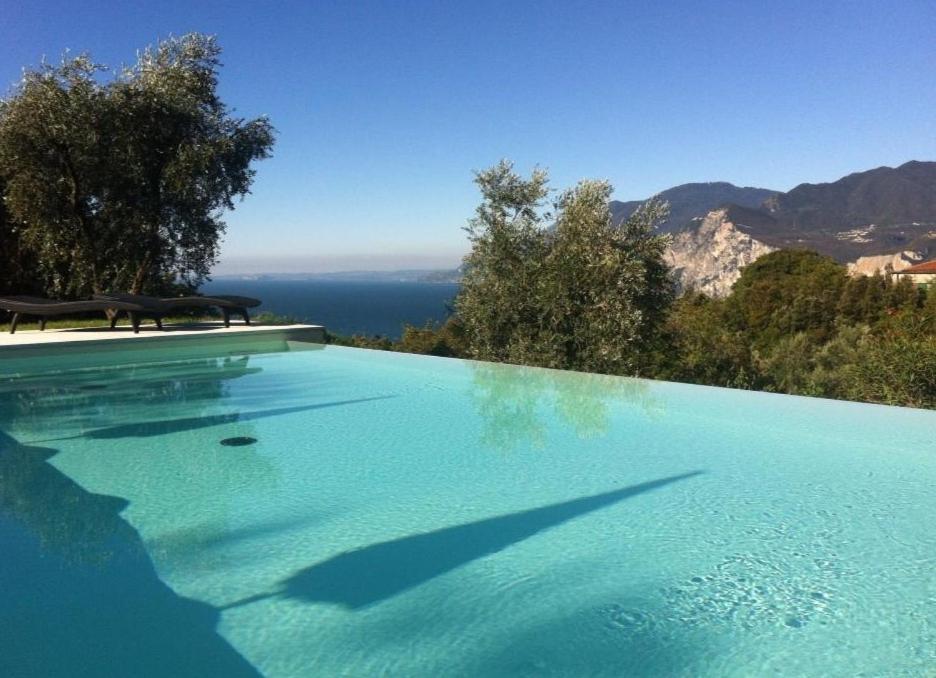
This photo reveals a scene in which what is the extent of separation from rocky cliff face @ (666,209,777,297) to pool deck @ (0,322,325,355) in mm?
91097

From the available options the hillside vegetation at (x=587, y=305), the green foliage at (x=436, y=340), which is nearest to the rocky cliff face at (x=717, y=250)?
the green foliage at (x=436, y=340)

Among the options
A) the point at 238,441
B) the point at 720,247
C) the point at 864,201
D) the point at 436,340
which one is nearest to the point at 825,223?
the point at 720,247

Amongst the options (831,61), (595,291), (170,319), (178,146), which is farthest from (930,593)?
(831,61)

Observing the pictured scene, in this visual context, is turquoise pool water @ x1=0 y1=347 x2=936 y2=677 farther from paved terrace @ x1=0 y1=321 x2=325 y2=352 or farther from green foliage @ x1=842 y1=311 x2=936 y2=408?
green foliage @ x1=842 y1=311 x2=936 y2=408

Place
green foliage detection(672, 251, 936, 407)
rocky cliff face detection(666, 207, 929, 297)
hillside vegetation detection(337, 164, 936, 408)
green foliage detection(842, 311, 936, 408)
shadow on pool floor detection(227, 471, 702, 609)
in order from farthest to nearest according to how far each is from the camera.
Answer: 1. rocky cliff face detection(666, 207, 929, 297)
2. green foliage detection(672, 251, 936, 407)
3. hillside vegetation detection(337, 164, 936, 408)
4. green foliage detection(842, 311, 936, 408)
5. shadow on pool floor detection(227, 471, 702, 609)

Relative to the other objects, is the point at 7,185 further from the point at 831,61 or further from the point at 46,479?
the point at 831,61

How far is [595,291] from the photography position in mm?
10688

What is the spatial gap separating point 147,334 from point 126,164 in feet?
15.6

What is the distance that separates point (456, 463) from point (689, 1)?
22335mm

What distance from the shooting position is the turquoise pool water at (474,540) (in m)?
2.67

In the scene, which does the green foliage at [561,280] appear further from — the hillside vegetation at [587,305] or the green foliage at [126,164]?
the green foliage at [126,164]

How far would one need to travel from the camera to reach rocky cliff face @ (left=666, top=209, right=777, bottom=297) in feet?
332

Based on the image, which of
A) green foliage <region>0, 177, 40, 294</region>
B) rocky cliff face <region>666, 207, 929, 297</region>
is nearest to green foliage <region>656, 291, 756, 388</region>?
green foliage <region>0, 177, 40, 294</region>

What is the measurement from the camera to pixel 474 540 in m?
3.80
